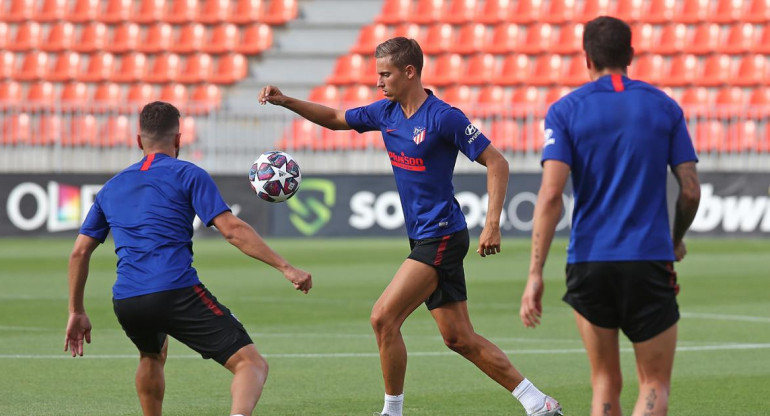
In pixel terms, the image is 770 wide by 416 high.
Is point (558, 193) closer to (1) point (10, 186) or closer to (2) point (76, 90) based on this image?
(1) point (10, 186)

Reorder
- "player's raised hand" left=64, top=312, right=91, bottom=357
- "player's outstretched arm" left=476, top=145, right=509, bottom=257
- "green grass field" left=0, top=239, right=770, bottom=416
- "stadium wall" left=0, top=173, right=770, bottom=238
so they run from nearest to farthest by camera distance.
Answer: "player's raised hand" left=64, top=312, right=91, bottom=357 → "player's outstretched arm" left=476, top=145, right=509, bottom=257 → "green grass field" left=0, top=239, right=770, bottom=416 → "stadium wall" left=0, top=173, right=770, bottom=238

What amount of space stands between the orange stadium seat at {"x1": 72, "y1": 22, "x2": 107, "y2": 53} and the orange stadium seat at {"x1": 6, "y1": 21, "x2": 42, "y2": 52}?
3.02 ft

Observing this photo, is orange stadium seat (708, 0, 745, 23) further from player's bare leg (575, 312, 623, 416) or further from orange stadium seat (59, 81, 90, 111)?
player's bare leg (575, 312, 623, 416)

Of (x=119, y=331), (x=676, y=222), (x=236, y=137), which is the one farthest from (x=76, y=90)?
(x=676, y=222)

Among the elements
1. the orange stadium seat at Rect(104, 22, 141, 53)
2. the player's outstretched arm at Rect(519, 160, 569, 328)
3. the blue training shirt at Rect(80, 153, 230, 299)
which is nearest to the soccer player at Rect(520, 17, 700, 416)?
the player's outstretched arm at Rect(519, 160, 569, 328)

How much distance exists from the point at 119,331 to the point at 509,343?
362cm

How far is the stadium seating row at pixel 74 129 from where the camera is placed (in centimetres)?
2538

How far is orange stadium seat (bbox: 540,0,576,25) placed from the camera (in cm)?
2908

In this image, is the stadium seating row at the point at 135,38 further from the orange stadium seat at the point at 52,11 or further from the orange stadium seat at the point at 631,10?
the orange stadium seat at the point at 631,10

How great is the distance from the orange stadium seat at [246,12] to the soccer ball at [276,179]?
75.4ft

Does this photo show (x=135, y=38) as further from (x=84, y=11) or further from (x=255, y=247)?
(x=255, y=247)

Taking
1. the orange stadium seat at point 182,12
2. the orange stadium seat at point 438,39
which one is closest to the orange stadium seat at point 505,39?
the orange stadium seat at point 438,39

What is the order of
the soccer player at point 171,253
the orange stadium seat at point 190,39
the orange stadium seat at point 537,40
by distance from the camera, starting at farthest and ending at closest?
1. the orange stadium seat at point 190,39
2. the orange stadium seat at point 537,40
3. the soccer player at point 171,253

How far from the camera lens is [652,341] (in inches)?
201
